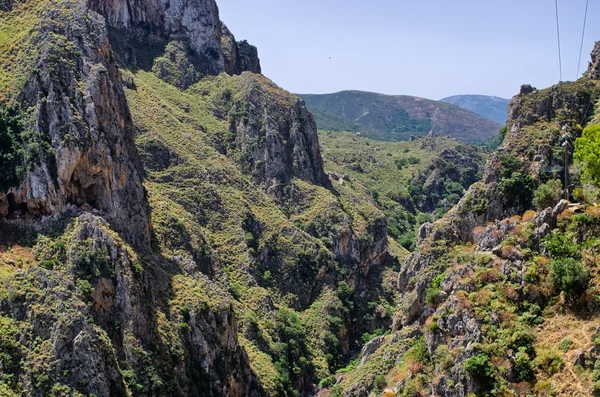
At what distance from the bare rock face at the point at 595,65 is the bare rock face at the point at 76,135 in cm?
6794

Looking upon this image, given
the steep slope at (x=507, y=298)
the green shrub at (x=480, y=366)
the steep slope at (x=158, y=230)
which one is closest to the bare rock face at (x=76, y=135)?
the steep slope at (x=158, y=230)

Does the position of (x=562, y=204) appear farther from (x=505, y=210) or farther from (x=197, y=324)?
(x=197, y=324)

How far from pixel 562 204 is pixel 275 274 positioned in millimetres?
75723

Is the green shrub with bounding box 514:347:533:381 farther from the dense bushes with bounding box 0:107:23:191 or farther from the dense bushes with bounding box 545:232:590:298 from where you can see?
the dense bushes with bounding box 0:107:23:191

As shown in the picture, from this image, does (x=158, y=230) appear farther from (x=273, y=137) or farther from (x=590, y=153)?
(x=590, y=153)

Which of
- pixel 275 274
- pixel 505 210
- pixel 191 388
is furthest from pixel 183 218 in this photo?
pixel 505 210

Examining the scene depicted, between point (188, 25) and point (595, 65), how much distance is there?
10925 cm

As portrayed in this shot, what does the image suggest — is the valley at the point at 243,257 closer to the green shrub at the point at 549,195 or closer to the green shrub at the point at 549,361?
the green shrub at the point at 549,195

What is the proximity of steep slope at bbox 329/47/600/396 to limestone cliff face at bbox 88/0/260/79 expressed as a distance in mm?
107217

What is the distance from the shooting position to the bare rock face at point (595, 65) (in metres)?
89.3

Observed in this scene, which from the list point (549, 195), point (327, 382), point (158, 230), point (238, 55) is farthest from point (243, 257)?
point (238, 55)

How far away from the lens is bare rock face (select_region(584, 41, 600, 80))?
89294 mm

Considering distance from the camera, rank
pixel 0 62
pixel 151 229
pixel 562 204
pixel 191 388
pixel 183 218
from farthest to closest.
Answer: pixel 183 218
pixel 151 229
pixel 0 62
pixel 191 388
pixel 562 204

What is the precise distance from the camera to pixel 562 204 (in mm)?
52656
